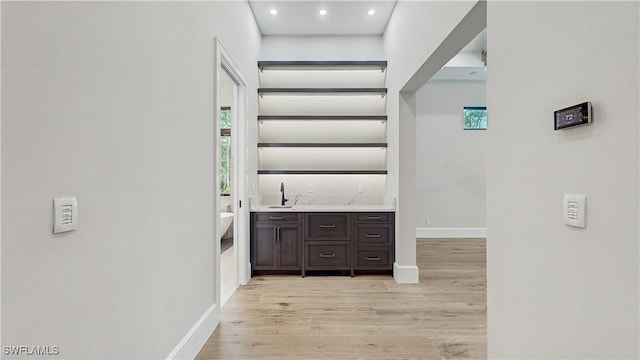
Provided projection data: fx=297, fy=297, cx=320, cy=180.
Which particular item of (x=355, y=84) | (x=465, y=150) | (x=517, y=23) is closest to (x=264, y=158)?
(x=355, y=84)

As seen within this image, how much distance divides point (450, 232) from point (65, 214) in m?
6.04

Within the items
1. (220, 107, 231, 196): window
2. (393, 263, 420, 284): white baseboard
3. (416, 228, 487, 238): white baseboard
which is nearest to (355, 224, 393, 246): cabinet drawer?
(393, 263, 420, 284): white baseboard

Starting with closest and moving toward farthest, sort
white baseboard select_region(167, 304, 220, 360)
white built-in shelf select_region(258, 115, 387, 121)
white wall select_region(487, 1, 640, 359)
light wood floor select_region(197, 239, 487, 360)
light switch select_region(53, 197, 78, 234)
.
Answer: white wall select_region(487, 1, 640, 359) → light switch select_region(53, 197, 78, 234) → white baseboard select_region(167, 304, 220, 360) → light wood floor select_region(197, 239, 487, 360) → white built-in shelf select_region(258, 115, 387, 121)

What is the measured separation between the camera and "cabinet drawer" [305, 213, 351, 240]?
376cm

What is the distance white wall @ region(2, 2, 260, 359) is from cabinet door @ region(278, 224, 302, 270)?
1685 mm

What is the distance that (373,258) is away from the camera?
3754 mm

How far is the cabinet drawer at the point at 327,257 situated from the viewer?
376 centimetres

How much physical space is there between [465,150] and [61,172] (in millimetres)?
6252

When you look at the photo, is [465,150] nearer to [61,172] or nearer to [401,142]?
[401,142]

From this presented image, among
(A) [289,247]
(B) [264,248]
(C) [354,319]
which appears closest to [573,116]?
(C) [354,319]

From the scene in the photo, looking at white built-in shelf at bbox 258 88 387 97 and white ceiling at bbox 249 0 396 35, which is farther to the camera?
white built-in shelf at bbox 258 88 387 97

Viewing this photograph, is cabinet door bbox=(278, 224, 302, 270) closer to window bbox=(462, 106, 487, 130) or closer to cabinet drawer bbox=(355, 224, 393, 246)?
cabinet drawer bbox=(355, 224, 393, 246)

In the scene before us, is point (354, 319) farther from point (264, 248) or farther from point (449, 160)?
point (449, 160)

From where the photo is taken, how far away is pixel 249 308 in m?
2.81
